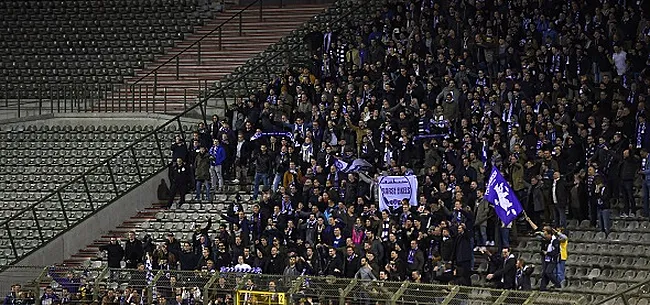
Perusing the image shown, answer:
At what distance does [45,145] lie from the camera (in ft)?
134

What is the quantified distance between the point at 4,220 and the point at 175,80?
30.8 feet

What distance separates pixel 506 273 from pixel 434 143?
584cm

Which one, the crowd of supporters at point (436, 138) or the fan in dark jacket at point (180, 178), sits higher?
the crowd of supporters at point (436, 138)

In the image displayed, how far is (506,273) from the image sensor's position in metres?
28.1

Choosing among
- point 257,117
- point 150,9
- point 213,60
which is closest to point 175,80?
point 213,60

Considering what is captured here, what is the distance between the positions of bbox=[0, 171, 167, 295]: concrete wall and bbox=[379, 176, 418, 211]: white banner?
7.70 metres

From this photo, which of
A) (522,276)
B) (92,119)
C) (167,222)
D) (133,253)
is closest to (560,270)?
(522,276)

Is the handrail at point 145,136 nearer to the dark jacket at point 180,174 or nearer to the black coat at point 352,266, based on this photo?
the dark jacket at point 180,174

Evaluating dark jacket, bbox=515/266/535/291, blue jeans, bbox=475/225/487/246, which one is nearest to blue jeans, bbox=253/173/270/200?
blue jeans, bbox=475/225/487/246

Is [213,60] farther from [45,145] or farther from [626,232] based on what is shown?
[626,232]

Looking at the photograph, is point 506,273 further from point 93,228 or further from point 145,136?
point 145,136

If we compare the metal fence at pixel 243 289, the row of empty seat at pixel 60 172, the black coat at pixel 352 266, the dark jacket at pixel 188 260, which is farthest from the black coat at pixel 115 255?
the black coat at pixel 352 266

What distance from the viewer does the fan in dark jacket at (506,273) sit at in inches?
1108

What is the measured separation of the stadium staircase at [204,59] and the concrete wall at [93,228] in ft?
16.3
